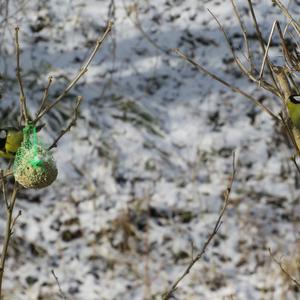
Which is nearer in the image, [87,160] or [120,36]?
[87,160]

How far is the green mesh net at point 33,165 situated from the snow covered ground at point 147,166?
169cm

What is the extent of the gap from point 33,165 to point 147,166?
287 centimetres

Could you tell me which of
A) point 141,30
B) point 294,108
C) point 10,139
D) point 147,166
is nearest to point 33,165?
point 10,139

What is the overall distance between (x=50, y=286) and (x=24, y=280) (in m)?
0.18

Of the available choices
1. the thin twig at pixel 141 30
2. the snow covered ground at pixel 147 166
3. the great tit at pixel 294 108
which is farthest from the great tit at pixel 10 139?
the thin twig at pixel 141 30

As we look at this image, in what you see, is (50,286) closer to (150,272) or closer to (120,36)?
(150,272)

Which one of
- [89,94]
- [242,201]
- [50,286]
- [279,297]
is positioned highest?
[89,94]

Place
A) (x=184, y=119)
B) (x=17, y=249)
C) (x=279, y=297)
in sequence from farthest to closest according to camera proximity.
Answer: (x=184, y=119) < (x=17, y=249) < (x=279, y=297)

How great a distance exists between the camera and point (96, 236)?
15.3 feet

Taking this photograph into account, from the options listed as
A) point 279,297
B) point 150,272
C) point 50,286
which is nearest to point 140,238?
point 150,272

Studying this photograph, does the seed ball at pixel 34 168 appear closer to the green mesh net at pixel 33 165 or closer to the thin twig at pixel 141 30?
the green mesh net at pixel 33 165

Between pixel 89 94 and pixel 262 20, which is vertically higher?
pixel 262 20

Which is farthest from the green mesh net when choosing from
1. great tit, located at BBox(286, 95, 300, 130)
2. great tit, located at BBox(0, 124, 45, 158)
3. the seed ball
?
great tit, located at BBox(286, 95, 300, 130)

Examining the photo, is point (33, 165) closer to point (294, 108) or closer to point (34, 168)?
point (34, 168)
